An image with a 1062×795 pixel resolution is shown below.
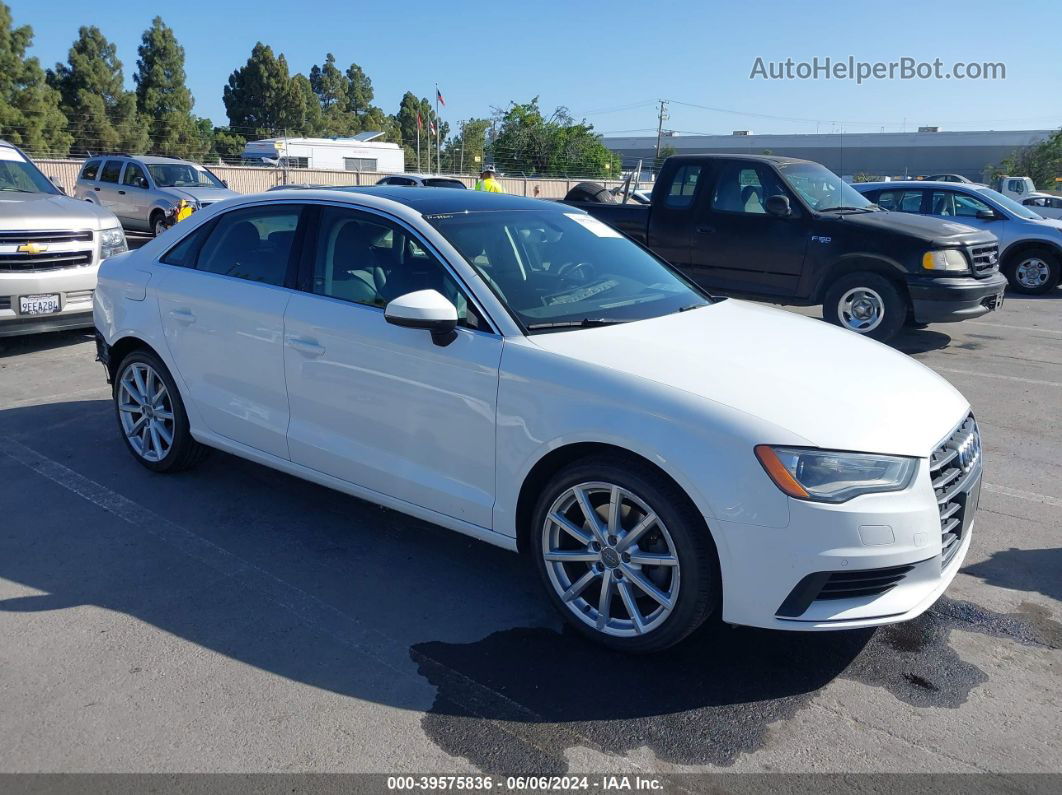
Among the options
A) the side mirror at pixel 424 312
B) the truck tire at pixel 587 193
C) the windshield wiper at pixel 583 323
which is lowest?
the truck tire at pixel 587 193

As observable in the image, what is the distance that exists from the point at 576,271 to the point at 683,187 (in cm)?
619

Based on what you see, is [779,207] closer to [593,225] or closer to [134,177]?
[593,225]

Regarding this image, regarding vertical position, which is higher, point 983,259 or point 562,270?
point 562,270

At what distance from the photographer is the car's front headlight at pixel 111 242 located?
8821 millimetres

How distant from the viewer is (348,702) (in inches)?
123

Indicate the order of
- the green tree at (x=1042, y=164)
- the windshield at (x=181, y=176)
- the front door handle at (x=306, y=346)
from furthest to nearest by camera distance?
the green tree at (x=1042, y=164) → the windshield at (x=181, y=176) → the front door handle at (x=306, y=346)

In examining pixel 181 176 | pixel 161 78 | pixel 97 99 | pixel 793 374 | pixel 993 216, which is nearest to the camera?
pixel 793 374

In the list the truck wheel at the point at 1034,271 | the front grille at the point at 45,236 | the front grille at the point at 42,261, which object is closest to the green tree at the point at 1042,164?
the truck wheel at the point at 1034,271

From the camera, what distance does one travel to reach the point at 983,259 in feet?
30.6

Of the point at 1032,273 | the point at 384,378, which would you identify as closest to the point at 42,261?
the point at 384,378

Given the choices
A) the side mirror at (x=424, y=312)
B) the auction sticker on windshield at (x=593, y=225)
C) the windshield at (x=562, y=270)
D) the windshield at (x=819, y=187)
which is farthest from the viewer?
the windshield at (x=819, y=187)

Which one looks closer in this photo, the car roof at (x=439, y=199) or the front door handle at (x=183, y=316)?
the car roof at (x=439, y=199)

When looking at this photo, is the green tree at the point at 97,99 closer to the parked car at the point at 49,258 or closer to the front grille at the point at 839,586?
the parked car at the point at 49,258

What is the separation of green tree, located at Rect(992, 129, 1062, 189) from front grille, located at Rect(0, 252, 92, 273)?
5478 centimetres
